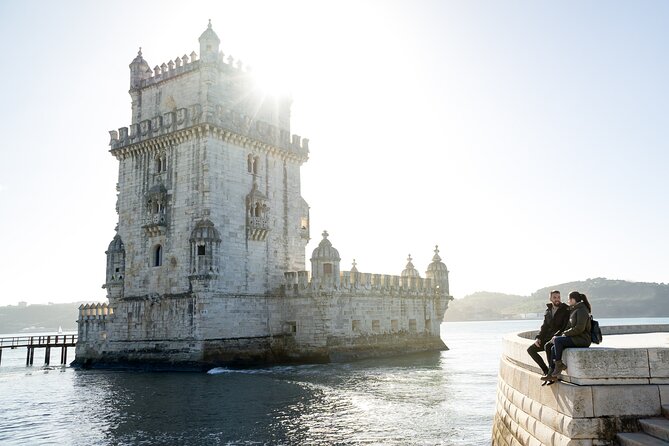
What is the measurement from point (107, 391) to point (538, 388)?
84.6ft

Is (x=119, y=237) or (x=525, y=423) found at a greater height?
(x=119, y=237)

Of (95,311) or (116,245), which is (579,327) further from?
(95,311)

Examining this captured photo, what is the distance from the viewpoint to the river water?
1989 cm

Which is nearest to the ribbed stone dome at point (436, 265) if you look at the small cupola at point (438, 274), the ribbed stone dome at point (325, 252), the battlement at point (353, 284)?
the small cupola at point (438, 274)

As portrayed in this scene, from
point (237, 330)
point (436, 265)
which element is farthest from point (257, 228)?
point (436, 265)

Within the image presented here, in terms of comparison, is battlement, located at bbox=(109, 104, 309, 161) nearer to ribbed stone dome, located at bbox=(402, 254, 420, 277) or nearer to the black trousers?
ribbed stone dome, located at bbox=(402, 254, 420, 277)

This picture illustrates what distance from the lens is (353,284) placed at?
44219 millimetres

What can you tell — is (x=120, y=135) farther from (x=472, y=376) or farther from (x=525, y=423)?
(x=525, y=423)

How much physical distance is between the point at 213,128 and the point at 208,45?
6.34 m

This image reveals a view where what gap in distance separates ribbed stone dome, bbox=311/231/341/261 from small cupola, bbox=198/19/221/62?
49.7 feet

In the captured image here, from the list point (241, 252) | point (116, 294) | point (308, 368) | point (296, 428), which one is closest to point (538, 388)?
point (296, 428)

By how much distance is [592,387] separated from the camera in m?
10.3

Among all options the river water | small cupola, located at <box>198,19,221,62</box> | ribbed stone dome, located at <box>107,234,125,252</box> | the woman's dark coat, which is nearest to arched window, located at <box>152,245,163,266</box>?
ribbed stone dome, located at <box>107,234,125,252</box>

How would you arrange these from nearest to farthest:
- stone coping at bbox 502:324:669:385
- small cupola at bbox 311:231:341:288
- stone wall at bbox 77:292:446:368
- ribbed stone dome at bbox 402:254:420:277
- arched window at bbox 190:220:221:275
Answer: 1. stone coping at bbox 502:324:669:385
2. arched window at bbox 190:220:221:275
3. stone wall at bbox 77:292:446:368
4. small cupola at bbox 311:231:341:288
5. ribbed stone dome at bbox 402:254:420:277
